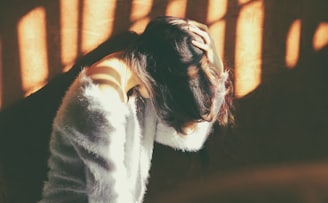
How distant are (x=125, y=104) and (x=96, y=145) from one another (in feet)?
0.43

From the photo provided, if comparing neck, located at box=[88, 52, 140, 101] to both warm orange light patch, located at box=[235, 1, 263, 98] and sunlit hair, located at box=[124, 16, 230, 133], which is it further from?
warm orange light patch, located at box=[235, 1, 263, 98]

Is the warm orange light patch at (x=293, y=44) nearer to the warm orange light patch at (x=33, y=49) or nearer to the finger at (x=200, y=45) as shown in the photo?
the finger at (x=200, y=45)

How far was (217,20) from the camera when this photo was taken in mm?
1321

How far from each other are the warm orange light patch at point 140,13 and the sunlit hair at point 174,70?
0.14m

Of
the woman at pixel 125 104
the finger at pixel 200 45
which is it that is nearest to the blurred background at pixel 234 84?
the woman at pixel 125 104

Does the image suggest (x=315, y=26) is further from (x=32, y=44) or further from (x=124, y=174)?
(x=32, y=44)

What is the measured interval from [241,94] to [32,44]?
2.18ft

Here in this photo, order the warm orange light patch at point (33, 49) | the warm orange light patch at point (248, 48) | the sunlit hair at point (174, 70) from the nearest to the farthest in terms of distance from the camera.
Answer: the sunlit hair at point (174, 70) → the warm orange light patch at point (33, 49) → the warm orange light patch at point (248, 48)

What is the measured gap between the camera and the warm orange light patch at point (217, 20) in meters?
1.30

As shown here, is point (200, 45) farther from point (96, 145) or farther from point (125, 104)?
point (96, 145)

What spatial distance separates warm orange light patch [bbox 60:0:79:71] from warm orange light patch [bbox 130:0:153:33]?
156mm

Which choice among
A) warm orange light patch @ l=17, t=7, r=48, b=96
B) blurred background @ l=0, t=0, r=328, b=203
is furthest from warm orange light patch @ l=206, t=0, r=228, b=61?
warm orange light patch @ l=17, t=7, r=48, b=96

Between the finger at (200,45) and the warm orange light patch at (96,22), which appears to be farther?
the warm orange light patch at (96,22)

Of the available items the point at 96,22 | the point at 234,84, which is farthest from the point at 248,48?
the point at 96,22
